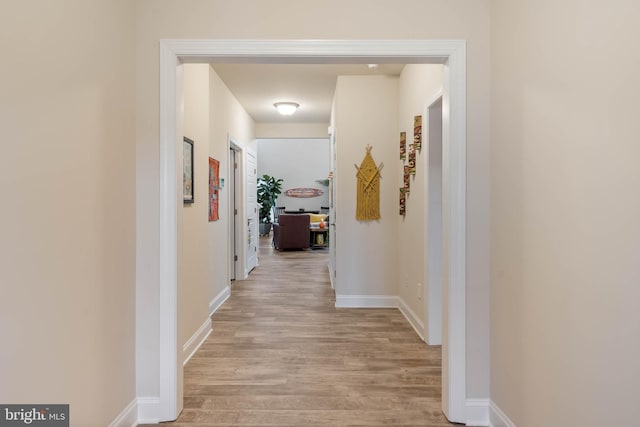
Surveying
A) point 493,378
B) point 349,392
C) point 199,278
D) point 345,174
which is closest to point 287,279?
point 345,174

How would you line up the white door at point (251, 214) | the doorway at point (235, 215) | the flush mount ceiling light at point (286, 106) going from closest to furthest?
the flush mount ceiling light at point (286, 106) → the doorway at point (235, 215) → the white door at point (251, 214)

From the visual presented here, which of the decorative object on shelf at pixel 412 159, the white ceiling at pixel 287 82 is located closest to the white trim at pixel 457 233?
the decorative object on shelf at pixel 412 159

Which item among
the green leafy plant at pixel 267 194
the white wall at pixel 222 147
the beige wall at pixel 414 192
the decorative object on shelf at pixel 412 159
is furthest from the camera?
the green leafy plant at pixel 267 194

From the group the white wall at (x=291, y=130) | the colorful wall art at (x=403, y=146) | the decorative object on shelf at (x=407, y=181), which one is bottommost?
the decorative object on shelf at (x=407, y=181)

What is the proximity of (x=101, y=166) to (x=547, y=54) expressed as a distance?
6.64 ft

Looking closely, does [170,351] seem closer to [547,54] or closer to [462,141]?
[462,141]

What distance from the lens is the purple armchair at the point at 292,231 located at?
9461mm

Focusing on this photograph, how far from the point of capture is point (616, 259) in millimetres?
1229

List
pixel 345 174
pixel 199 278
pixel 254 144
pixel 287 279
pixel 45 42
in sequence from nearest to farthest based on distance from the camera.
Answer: pixel 45 42, pixel 199 278, pixel 345 174, pixel 287 279, pixel 254 144

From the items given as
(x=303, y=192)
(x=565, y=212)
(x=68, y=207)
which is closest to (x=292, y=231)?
(x=303, y=192)

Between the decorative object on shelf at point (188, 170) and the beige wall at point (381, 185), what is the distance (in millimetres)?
1897

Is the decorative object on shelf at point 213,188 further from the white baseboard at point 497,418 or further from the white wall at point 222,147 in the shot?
the white baseboard at point 497,418

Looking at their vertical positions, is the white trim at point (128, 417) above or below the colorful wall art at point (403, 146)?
below

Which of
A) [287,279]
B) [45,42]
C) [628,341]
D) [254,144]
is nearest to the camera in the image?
[628,341]
